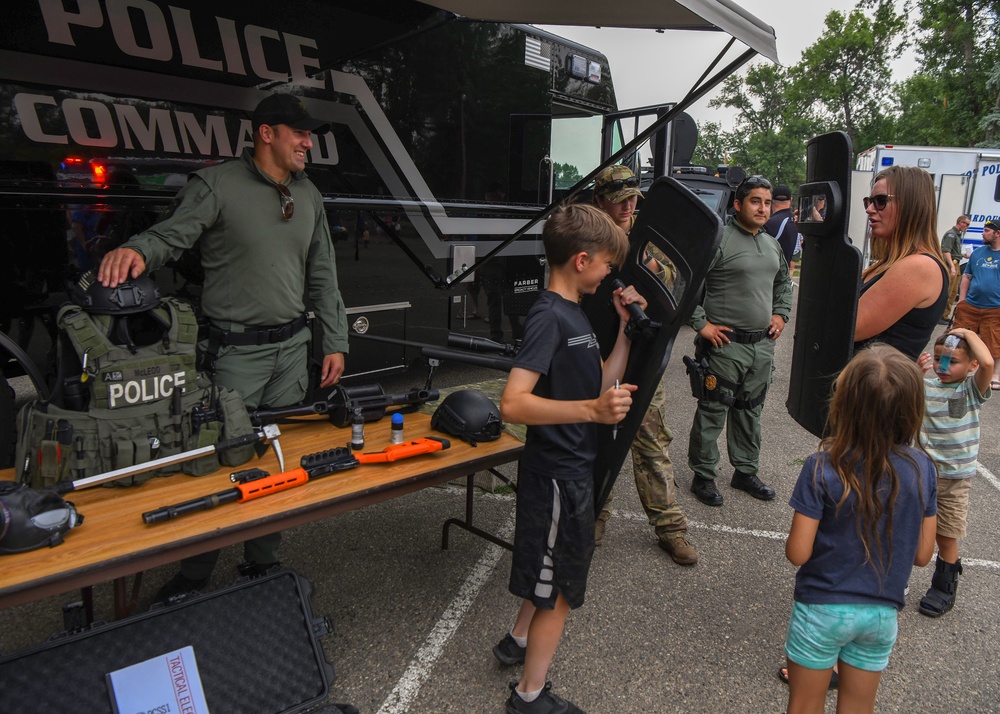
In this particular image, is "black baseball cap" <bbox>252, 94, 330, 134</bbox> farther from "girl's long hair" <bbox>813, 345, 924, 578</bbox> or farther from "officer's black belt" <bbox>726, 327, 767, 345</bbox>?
"officer's black belt" <bbox>726, 327, 767, 345</bbox>

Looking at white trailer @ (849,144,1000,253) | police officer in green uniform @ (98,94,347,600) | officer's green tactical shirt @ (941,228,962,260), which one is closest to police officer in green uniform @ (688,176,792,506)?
police officer in green uniform @ (98,94,347,600)

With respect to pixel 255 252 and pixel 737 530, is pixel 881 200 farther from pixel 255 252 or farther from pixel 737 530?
pixel 255 252

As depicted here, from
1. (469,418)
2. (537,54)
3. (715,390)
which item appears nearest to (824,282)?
(469,418)

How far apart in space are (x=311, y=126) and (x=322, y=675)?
220cm

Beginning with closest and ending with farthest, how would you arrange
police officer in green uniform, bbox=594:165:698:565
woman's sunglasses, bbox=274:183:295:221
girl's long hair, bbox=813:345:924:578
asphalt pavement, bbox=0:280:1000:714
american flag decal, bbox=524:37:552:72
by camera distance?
girl's long hair, bbox=813:345:924:578 < asphalt pavement, bbox=0:280:1000:714 < woman's sunglasses, bbox=274:183:295:221 < police officer in green uniform, bbox=594:165:698:565 < american flag decal, bbox=524:37:552:72

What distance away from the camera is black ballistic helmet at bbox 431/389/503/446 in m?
2.71

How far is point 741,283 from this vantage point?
3969 mm

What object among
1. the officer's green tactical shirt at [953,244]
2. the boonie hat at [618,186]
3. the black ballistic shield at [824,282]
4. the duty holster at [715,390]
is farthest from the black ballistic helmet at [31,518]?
the officer's green tactical shirt at [953,244]

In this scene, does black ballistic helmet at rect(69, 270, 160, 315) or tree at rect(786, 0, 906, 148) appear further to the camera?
tree at rect(786, 0, 906, 148)

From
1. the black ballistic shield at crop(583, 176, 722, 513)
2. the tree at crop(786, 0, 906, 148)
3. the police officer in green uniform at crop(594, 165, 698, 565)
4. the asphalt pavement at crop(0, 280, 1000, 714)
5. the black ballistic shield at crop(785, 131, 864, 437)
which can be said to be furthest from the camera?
the tree at crop(786, 0, 906, 148)

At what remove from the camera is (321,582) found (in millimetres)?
3107

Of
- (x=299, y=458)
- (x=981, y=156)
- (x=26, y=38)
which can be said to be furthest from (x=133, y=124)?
(x=981, y=156)

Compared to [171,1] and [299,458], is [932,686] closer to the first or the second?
[299,458]

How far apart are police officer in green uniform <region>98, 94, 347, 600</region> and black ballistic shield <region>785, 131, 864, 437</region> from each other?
6.94 feet
